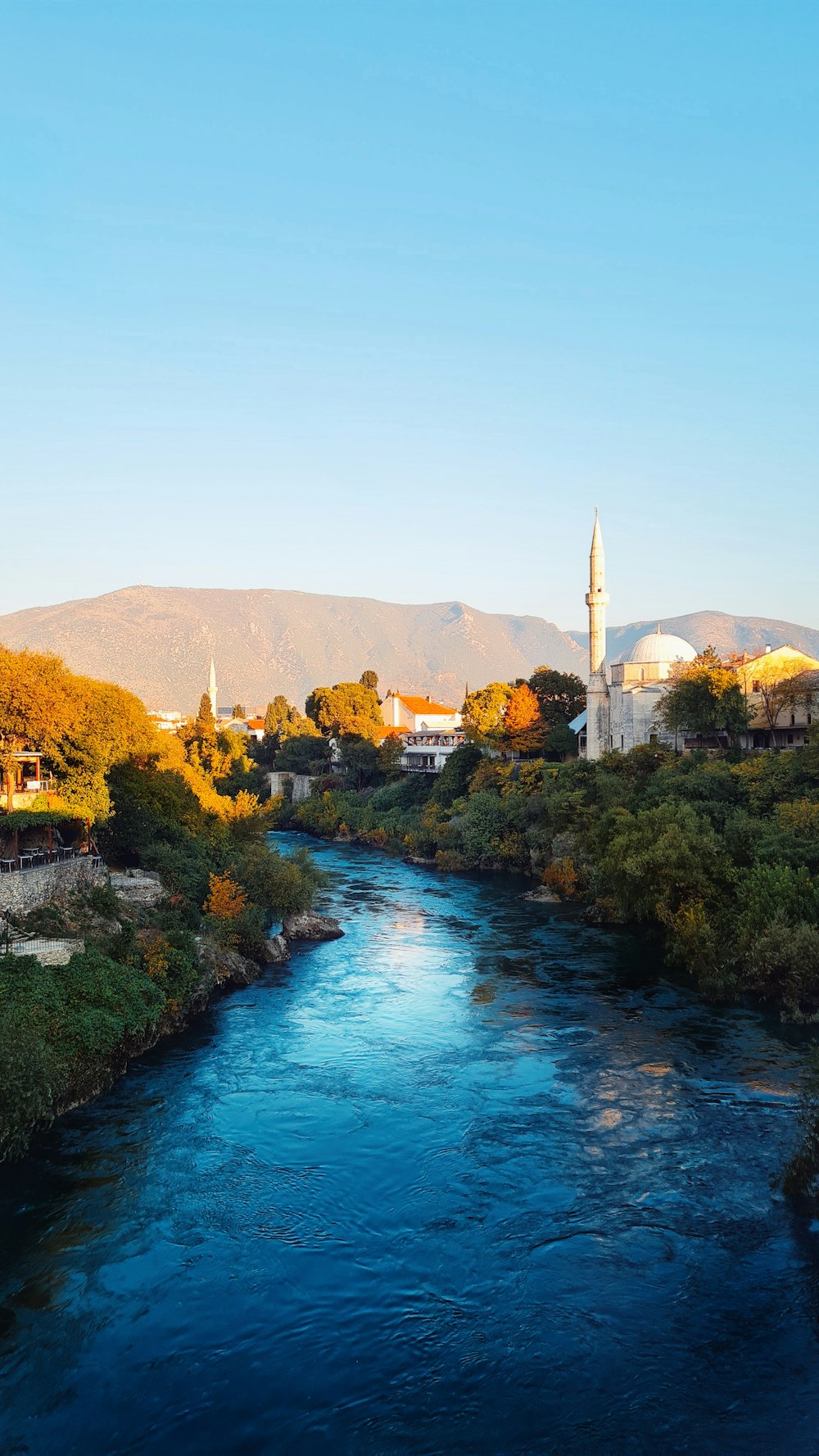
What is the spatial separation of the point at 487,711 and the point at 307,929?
3220 centimetres

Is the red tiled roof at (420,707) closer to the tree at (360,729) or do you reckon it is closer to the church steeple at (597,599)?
the tree at (360,729)

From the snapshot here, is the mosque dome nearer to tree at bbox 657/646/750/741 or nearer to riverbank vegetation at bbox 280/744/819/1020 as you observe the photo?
tree at bbox 657/646/750/741

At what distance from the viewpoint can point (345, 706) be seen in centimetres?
8600

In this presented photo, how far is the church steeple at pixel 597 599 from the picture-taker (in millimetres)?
60906

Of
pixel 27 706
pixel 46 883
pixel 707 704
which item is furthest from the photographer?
pixel 707 704

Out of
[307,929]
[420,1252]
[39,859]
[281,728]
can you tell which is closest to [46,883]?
[39,859]

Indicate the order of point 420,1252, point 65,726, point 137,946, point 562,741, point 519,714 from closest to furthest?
point 420,1252, point 137,946, point 65,726, point 562,741, point 519,714

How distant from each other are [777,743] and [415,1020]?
105ft

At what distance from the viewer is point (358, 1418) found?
11.1 metres

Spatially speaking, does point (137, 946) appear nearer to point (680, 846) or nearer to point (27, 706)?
point (27, 706)

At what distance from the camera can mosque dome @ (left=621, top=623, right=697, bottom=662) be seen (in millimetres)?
59062

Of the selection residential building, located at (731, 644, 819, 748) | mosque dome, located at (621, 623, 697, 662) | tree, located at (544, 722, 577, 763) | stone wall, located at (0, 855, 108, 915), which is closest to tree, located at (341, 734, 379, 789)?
tree, located at (544, 722, 577, 763)

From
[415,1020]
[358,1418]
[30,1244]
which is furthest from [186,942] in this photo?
[358,1418]

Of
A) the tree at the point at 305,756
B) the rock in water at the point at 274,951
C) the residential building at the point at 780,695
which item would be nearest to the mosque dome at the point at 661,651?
the residential building at the point at 780,695
